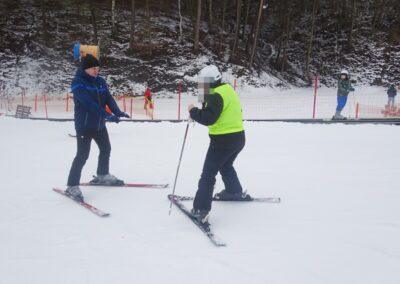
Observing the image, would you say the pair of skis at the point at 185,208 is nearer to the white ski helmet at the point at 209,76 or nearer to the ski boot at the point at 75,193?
the ski boot at the point at 75,193

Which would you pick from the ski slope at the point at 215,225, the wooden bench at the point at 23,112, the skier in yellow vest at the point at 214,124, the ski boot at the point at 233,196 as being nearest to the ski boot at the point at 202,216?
the skier in yellow vest at the point at 214,124

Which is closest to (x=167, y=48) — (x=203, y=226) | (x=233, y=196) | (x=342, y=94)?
(x=342, y=94)

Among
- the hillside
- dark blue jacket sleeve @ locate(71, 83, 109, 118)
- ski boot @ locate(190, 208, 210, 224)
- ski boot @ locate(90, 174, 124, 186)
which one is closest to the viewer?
ski boot @ locate(190, 208, 210, 224)

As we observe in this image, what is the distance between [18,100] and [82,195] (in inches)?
755

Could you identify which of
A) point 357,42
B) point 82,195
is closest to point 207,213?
point 82,195

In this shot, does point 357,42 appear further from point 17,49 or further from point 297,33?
point 17,49

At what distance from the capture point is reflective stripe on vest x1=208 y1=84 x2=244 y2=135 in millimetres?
4152

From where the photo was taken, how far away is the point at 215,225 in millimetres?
4430

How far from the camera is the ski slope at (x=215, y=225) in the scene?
3420 millimetres

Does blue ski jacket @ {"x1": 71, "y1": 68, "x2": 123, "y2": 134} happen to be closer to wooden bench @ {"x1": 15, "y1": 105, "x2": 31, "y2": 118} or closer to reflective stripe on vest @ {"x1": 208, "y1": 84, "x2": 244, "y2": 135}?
reflective stripe on vest @ {"x1": 208, "y1": 84, "x2": 244, "y2": 135}

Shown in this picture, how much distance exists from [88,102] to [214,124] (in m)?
1.70

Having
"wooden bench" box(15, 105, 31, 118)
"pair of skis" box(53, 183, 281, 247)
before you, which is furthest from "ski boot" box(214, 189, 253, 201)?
"wooden bench" box(15, 105, 31, 118)

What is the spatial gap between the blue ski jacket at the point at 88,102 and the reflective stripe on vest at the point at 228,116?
164 centimetres

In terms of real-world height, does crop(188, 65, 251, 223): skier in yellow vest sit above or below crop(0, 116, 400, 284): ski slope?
above
